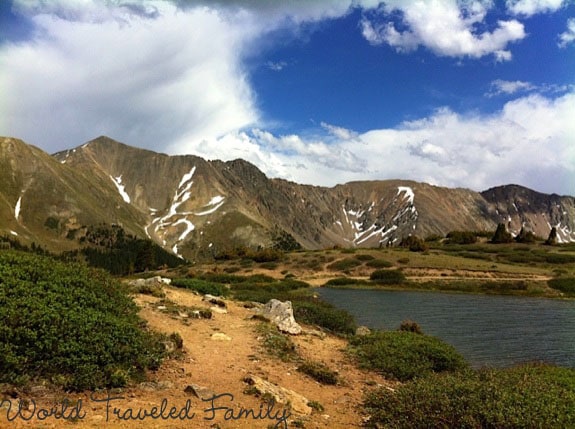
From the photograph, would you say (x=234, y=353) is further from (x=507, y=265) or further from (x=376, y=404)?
(x=507, y=265)

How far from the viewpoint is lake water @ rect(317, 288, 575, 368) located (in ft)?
83.5

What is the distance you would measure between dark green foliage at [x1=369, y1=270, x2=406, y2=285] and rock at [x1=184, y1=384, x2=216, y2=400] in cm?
6759

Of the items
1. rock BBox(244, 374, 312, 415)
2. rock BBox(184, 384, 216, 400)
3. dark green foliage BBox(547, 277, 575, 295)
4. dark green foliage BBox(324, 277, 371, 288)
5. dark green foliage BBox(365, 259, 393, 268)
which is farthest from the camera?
dark green foliage BBox(365, 259, 393, 268)

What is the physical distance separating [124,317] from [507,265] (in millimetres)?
92462

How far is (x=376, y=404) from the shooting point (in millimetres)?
12922

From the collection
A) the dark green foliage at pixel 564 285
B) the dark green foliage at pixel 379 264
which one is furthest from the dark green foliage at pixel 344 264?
the dark green foliage at pixel 564 285

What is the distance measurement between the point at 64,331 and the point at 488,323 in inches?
1364

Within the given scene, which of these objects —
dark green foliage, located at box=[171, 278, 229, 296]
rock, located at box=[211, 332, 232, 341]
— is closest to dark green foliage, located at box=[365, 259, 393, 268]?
dark green foliage, located at box=[171, 278, 229, 296]

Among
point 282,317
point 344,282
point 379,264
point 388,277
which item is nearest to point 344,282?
point 344,282

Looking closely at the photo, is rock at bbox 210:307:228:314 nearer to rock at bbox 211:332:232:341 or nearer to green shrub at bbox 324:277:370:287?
rock at bbox 211:332:232:341

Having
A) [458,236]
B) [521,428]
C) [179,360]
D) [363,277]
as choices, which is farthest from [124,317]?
[458,236]

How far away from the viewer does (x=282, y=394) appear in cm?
1252

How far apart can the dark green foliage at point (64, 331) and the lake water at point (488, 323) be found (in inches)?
718

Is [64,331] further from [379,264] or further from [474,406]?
[379,264]
